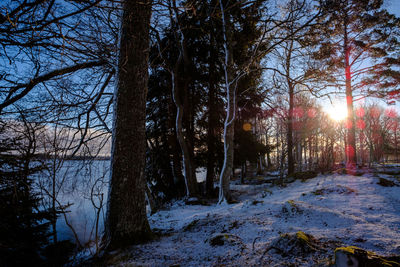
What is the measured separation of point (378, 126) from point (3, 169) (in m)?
40.7

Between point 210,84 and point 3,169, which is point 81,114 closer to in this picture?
point 3,169

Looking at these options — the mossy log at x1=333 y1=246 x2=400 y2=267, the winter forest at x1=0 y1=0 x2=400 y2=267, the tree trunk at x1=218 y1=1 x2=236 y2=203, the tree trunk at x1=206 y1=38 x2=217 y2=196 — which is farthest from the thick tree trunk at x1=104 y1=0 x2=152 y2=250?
the tree trunk at x1=206 y1=38 x2=217 y2=196

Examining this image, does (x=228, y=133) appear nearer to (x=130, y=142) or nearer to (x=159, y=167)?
(x=130, y=142)

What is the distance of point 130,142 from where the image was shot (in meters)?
3.25

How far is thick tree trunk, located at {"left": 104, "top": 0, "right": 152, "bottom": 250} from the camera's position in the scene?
309cm

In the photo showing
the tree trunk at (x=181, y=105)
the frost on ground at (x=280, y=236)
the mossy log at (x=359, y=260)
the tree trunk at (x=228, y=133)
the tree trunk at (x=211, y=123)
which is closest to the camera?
the mossy log at (x=359, y=260)

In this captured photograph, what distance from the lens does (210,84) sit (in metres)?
10.1

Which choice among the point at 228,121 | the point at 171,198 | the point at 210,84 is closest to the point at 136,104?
the point at 228,121

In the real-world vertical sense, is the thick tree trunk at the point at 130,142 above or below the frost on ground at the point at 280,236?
above

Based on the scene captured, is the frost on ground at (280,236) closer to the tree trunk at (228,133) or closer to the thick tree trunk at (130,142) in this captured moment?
the thick tree trunk at (130,142)

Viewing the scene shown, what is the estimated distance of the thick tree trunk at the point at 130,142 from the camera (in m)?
3.09

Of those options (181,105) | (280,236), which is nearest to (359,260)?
(280,236)

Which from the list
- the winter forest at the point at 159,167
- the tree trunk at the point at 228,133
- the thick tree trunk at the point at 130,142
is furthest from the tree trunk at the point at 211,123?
the thick tree trunk at the point at 130,142

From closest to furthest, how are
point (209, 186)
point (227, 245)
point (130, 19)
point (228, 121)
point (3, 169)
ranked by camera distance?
point (227, 245) < point (3, 169) < point (130, 19) < point (228, 121) < point (209, 186)
